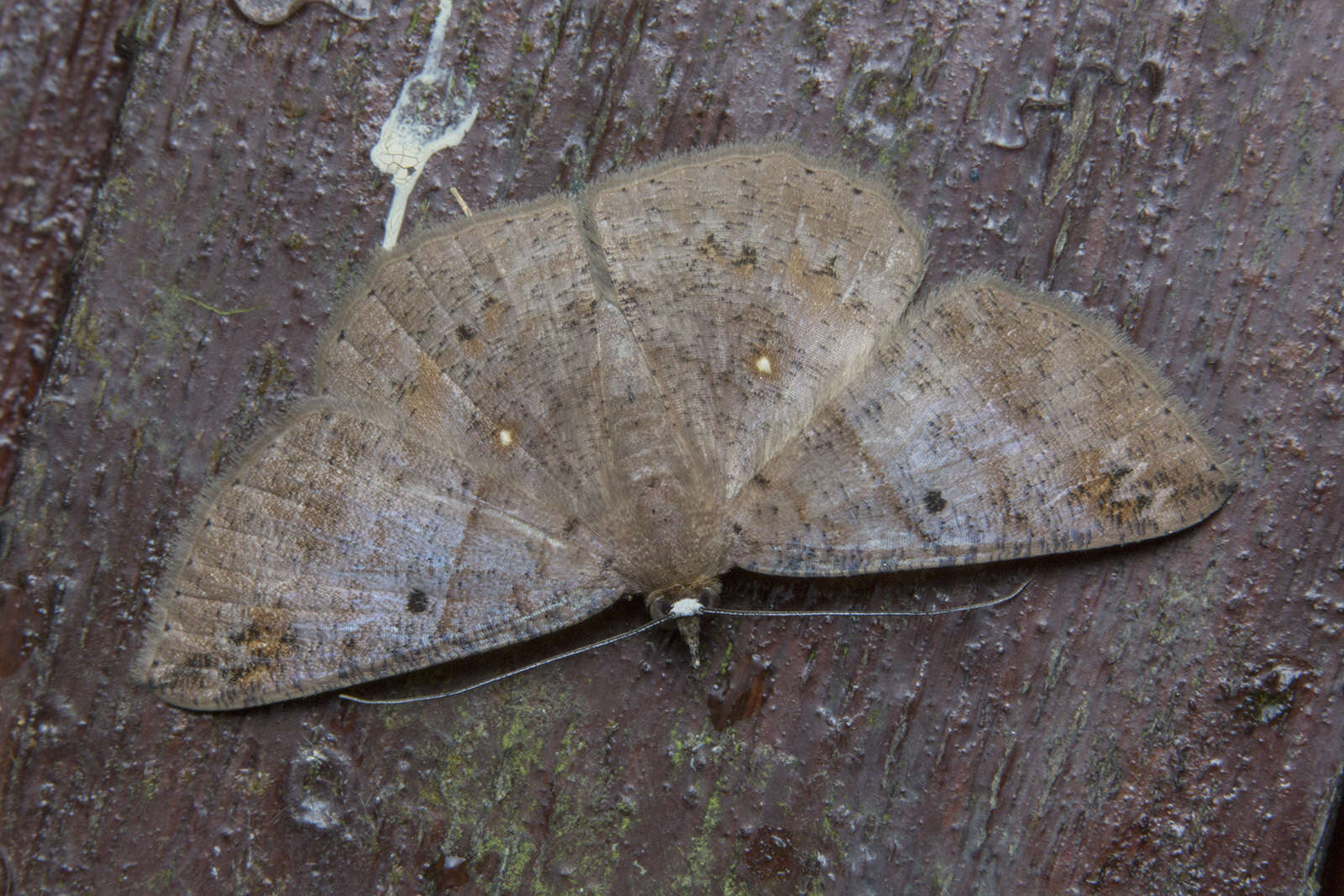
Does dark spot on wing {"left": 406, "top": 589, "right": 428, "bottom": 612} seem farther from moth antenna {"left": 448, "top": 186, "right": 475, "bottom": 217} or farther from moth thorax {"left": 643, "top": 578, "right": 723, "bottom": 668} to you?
moth antenna {"left": 448, "top": 186, "right": 475, "bottom": 217}

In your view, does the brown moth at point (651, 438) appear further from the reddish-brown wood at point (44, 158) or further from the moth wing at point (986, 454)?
the reddish-brown wood at point (44, 158)

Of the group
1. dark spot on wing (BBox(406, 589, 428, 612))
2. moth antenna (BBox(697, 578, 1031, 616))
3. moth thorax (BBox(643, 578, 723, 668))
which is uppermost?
dark spot on wing (BBox(406, 589, 428, 612))

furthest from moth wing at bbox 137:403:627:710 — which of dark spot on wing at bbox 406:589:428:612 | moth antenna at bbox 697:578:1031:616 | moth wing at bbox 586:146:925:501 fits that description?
moth wing at bbox 586:146:925:501

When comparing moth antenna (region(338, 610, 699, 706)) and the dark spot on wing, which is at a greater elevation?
the dark spot on wing

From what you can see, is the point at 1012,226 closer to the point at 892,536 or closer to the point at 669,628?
the point at 892,536

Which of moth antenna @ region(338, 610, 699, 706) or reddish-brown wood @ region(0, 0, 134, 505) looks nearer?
reddish-brown wood @ region(0, 0, 134, 505)

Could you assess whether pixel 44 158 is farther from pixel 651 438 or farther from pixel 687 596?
pixel 687 596

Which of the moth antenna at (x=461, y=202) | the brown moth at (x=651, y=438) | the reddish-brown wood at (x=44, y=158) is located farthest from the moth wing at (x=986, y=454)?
the reddish-brown wood at (x=44, y=158)

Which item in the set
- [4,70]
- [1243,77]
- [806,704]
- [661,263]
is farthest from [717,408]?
[4,70]

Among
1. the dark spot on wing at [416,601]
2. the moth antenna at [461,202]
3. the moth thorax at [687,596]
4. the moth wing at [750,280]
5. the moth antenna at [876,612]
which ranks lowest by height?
the moth antenna at [876,612]

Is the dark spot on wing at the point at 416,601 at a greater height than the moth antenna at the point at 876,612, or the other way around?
the dark spot on wing at the point at 416,601
